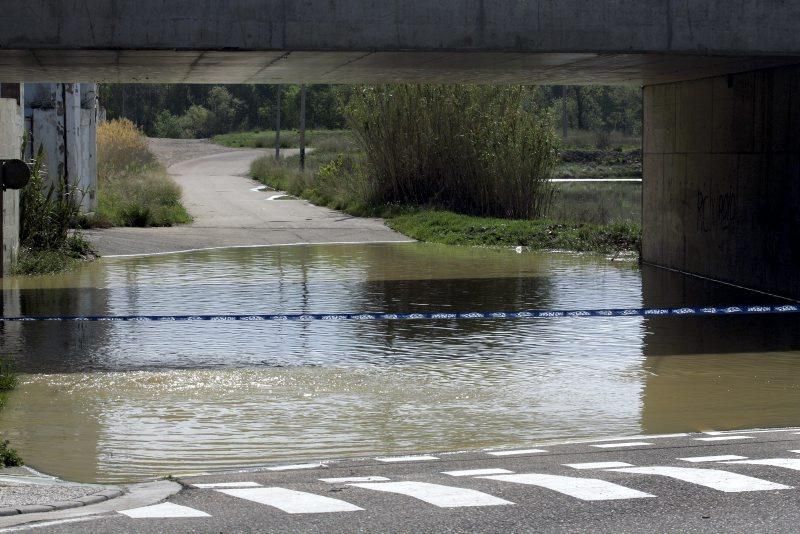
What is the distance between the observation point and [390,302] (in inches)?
695

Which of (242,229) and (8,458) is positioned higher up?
(242,229)

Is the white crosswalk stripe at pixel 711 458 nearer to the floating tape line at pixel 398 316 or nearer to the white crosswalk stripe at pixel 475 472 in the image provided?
the white crosswalk stripe at pixel 475 472

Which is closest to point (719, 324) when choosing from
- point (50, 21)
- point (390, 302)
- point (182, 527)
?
point (390, 302)

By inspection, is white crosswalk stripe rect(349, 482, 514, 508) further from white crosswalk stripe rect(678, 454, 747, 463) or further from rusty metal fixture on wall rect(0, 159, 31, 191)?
rusty metal fixture on wall rect(0, 159, 31, 191)

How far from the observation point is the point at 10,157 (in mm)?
20266

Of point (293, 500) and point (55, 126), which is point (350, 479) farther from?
point (55, 126)

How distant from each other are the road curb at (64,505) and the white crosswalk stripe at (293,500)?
65 cm

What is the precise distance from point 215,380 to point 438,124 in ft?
70.0

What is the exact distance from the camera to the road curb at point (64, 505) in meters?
6.73

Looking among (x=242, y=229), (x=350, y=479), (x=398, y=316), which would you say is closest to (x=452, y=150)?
(x=242, y=229)

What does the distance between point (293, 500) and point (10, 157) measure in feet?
47.9

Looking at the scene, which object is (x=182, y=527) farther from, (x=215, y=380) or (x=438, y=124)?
(x=438, y=124)

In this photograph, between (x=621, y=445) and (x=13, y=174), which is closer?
(x=621, y=445)

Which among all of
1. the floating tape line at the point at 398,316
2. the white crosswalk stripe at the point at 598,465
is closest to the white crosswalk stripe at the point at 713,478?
the white crosswalk stripe at the point at 598,465
